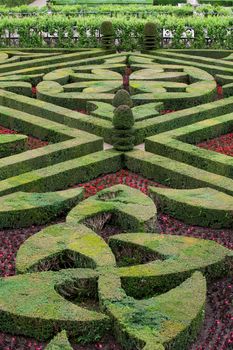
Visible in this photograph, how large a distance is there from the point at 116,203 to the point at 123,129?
3222mm

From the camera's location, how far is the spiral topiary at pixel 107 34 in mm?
25788

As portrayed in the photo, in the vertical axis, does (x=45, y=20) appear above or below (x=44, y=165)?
above

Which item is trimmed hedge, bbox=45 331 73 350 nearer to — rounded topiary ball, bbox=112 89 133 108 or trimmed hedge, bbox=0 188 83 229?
trimmed hedge, bbox=0 188 83 229

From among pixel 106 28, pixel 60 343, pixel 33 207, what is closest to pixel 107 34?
pixel 106 28

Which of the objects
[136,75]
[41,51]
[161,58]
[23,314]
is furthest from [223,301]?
[41,51]

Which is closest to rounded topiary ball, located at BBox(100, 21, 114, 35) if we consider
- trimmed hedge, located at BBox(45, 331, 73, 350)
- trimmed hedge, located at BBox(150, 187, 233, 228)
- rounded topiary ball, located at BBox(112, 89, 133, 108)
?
rounded topiary ball, located at BBox(112, 89, 133, 108)

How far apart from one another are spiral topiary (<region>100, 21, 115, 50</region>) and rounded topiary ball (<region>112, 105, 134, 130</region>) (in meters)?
12.7

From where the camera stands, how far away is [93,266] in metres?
9.29

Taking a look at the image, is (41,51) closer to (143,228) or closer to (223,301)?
(143,228)

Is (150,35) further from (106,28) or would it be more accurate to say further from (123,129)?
(123,129)

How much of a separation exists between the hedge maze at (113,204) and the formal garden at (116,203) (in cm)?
3

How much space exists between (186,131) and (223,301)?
6878mm

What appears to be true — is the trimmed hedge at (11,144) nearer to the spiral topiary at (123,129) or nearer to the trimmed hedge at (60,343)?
the spiral topiary at (123,129)

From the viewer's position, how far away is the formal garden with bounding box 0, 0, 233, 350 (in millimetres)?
8055
